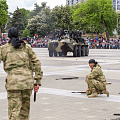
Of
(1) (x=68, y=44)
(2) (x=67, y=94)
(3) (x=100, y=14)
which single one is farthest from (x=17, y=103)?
(3) (x=100, y=14)

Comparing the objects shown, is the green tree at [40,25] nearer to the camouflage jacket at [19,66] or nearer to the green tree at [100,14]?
the green tree at [100,14]

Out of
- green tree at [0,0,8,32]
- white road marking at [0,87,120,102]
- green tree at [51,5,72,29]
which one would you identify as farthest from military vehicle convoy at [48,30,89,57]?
green tree at [0,0,8,32]

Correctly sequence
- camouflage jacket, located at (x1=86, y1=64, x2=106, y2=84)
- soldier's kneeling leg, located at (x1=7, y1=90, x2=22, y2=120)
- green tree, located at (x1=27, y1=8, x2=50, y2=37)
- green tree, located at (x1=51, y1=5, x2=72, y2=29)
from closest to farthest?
soldier's kneeling leg, located at (x1=7, y1=90, x2=22, y2=120) → camouflage jacket, located at (x1=86, y1=64, x2=106, y2=84) → green tree, located at (x1=51, y1=5, x2=72, y2=29) → green tree, located at (x1=27, y1=8, x2=50, y2=37)

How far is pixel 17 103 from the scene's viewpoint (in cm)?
534

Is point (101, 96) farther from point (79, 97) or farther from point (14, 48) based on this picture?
point (14, 48)

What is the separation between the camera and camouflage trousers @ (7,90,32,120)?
17.4ft

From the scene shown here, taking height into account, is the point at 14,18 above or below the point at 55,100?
above

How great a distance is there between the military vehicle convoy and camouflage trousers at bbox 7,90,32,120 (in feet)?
86.6

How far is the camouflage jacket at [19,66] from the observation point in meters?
5.38

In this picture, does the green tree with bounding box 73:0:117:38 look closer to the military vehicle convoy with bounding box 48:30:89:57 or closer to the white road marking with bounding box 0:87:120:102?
the military vehicle convoy with bounding box 48:30:89:57

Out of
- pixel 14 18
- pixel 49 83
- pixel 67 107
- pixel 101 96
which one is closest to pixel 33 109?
pixel 67 107

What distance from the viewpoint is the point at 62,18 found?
8988 centimetres

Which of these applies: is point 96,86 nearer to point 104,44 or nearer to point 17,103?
point 17,103

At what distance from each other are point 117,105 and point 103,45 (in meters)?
56.6
